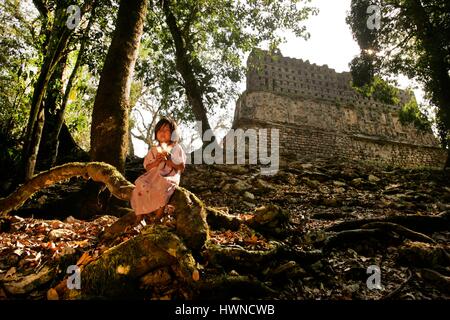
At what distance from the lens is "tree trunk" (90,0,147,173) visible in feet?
16.2

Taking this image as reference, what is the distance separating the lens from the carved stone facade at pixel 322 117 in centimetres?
1568

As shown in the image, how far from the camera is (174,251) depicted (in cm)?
270

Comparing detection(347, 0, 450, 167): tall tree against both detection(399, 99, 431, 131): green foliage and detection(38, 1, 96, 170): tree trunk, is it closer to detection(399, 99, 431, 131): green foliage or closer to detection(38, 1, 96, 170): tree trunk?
detection(399, 99, 431, 131): green foliage

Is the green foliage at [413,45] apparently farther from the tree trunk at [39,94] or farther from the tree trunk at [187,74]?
the tree trunk at [39,94]

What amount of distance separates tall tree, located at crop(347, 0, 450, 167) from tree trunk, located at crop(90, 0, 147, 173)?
1040 centimetres

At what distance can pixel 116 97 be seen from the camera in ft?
16.9

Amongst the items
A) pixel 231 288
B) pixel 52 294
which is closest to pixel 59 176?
pixel 52 294

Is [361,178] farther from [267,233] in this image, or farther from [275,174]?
[267,233]

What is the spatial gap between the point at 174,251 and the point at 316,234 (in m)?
2.13

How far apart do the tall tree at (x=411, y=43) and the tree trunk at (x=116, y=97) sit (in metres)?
10.4

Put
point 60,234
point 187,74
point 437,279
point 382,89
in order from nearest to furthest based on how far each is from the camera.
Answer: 1. point 437,279
2. point 60,234
3. point 187,74
4. point 382,89

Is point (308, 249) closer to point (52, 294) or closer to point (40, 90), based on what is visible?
point (52, 294)

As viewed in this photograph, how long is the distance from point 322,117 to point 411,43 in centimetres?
526
